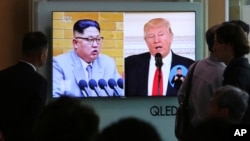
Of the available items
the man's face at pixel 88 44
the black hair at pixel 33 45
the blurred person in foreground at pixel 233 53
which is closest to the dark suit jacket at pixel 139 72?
the man's face at pixel 88 44

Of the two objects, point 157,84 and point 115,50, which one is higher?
point 115,50

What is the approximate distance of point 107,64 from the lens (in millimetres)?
6289

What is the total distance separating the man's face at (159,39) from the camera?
636 cm

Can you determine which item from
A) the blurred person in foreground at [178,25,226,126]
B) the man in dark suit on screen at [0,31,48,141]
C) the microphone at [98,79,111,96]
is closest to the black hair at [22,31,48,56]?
the man in dark suit on screen at [0,31,48,141]

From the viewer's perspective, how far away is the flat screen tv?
245 inches

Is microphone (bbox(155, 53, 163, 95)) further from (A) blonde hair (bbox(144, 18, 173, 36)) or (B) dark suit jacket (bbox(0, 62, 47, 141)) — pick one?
(B) dark suit jacket (bbox(0, 62, 47, 141))

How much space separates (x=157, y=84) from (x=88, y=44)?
0.83 m

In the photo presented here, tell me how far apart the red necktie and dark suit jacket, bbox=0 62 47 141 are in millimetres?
2374

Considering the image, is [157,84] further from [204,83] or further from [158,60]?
[204,83]

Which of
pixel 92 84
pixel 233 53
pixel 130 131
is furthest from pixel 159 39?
pixel 130 131

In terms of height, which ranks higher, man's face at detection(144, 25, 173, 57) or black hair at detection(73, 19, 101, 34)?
black hair at detection(73, 19, 101, 34)

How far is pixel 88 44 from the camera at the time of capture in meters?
6.27

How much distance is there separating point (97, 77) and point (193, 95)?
2221mm

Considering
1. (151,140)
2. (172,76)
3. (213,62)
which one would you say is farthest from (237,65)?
(172,76)
